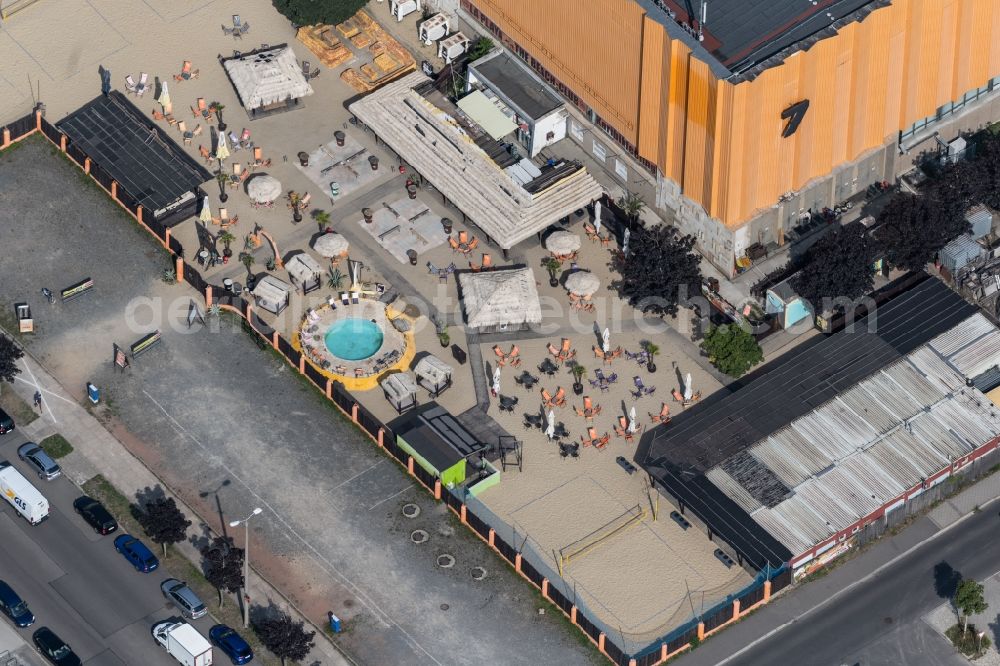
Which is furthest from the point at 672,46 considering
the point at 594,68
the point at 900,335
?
the point at 900,335

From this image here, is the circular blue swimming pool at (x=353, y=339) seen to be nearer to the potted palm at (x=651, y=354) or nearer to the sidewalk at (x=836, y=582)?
the potted palm at (x=651, y=354)

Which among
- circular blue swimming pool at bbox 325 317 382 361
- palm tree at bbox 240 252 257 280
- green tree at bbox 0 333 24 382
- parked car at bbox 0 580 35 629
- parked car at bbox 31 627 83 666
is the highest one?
palm tree at bbox 240 252 257 280

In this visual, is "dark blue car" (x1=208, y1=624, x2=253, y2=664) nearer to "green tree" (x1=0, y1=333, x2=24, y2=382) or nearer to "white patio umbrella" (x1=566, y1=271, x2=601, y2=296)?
"green tree" (x1=0, y1=333, x2=24, y2=382)

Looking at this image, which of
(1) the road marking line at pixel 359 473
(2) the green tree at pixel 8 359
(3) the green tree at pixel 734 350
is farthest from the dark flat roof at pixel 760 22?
(2) the green tree at pixel 8 359

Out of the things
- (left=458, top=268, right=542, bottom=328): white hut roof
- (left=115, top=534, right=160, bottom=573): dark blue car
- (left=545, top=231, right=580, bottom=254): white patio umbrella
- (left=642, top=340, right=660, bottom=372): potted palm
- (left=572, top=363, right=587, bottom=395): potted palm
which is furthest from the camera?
(left=545, top=231, right=580, bottom=254): white patio umbrella

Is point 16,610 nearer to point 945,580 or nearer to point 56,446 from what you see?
point 56,446

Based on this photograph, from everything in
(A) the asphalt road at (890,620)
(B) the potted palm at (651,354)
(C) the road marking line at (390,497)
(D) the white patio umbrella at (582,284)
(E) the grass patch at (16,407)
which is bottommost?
(E) the grass patch at (16,407)

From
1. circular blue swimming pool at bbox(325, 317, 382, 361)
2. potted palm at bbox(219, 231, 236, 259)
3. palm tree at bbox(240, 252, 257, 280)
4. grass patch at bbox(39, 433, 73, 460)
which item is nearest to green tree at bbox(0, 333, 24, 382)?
grass patch at bbox(39, 433, 73, 460)
